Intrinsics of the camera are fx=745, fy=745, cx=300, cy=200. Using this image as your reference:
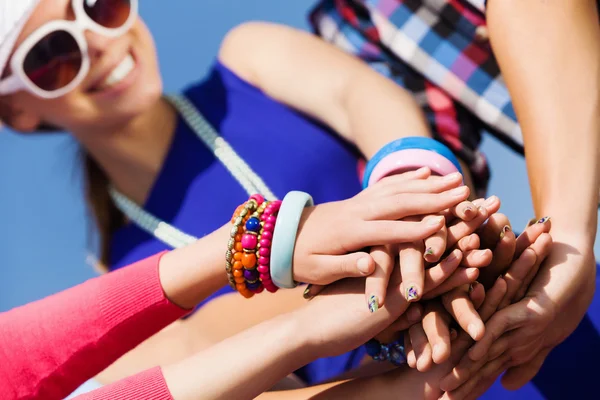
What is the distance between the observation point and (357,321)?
0.67 meters

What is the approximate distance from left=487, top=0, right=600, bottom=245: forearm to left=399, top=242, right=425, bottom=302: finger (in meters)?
0.17

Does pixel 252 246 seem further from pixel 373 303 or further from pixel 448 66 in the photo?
pixel 448 66

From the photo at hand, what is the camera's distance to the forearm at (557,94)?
2.43ft

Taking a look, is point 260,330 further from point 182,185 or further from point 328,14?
point 328,14

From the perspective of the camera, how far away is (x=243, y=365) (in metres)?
0.66

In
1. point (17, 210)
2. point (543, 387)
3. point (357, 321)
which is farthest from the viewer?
point (17, 210)

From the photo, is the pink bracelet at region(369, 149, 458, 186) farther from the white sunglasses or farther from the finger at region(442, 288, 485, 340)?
the white sunglasses

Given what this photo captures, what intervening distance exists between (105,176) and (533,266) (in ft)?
2.53

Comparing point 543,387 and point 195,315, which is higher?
point 543,387

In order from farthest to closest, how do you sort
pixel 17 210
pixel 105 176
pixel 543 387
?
pixel 17 210
pixel 105 176
pixel 543 387

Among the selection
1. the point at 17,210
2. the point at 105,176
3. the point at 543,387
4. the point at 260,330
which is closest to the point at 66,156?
the point at 105,176

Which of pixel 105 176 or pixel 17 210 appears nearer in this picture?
pixel 105 176

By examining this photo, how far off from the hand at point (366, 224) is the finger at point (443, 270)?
0.03 m

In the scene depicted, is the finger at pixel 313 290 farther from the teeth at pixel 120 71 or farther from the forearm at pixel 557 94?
the teeth at pixel 120 71
